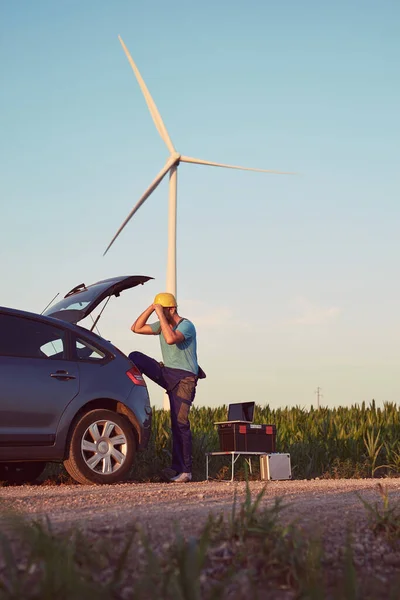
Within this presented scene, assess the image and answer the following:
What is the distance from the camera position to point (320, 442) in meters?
14.4

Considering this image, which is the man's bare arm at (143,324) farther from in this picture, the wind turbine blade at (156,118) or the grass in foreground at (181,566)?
the wind turbine blade at (156,118)

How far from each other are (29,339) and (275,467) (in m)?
3.86

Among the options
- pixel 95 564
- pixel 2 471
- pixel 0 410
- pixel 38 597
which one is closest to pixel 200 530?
pixel 95 564

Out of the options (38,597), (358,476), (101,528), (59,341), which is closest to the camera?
(38,597)

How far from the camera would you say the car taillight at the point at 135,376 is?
32.0 ft

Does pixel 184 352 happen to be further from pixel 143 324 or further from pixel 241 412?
pixel 241 412

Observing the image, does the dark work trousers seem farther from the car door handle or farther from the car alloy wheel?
the car door handle

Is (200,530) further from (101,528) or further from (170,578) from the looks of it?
(170,578)

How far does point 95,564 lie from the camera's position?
148 inches

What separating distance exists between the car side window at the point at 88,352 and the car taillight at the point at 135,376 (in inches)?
14.2

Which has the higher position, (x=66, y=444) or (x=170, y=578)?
(x=66, y=444)

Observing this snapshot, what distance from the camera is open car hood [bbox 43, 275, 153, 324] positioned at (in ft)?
34.1

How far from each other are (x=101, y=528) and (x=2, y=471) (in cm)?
612

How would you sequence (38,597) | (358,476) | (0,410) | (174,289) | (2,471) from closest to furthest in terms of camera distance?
(38,597), (0,410), (2,471), (358,476), (174,289)
